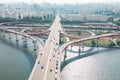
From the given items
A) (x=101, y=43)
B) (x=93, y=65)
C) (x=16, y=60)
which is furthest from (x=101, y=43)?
(x=16, y=60)

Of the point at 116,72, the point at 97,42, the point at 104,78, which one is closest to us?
the point at 104,78

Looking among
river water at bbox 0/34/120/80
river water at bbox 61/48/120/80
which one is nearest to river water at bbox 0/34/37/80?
river water at bbox 0/34/120/80

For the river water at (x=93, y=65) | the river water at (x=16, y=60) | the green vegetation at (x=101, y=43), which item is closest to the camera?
the river water at (x=93, y=65)

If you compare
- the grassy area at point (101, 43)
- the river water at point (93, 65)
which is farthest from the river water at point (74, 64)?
the grassy area at point (101, 43)

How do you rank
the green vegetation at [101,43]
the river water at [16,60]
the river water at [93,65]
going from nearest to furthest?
the river water at [93,65] → the river water at [16,60] → the green vegetation at [101,43]

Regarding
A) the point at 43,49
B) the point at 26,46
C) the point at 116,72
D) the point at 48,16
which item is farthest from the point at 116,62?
the point at 48,16

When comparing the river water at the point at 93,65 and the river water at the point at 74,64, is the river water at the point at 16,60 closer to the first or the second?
the river water at the point at 74,64

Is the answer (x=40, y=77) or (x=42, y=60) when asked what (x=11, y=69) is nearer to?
(x=42, y=60)

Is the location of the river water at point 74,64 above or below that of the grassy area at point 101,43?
below

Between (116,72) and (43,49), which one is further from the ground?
(43,49)
